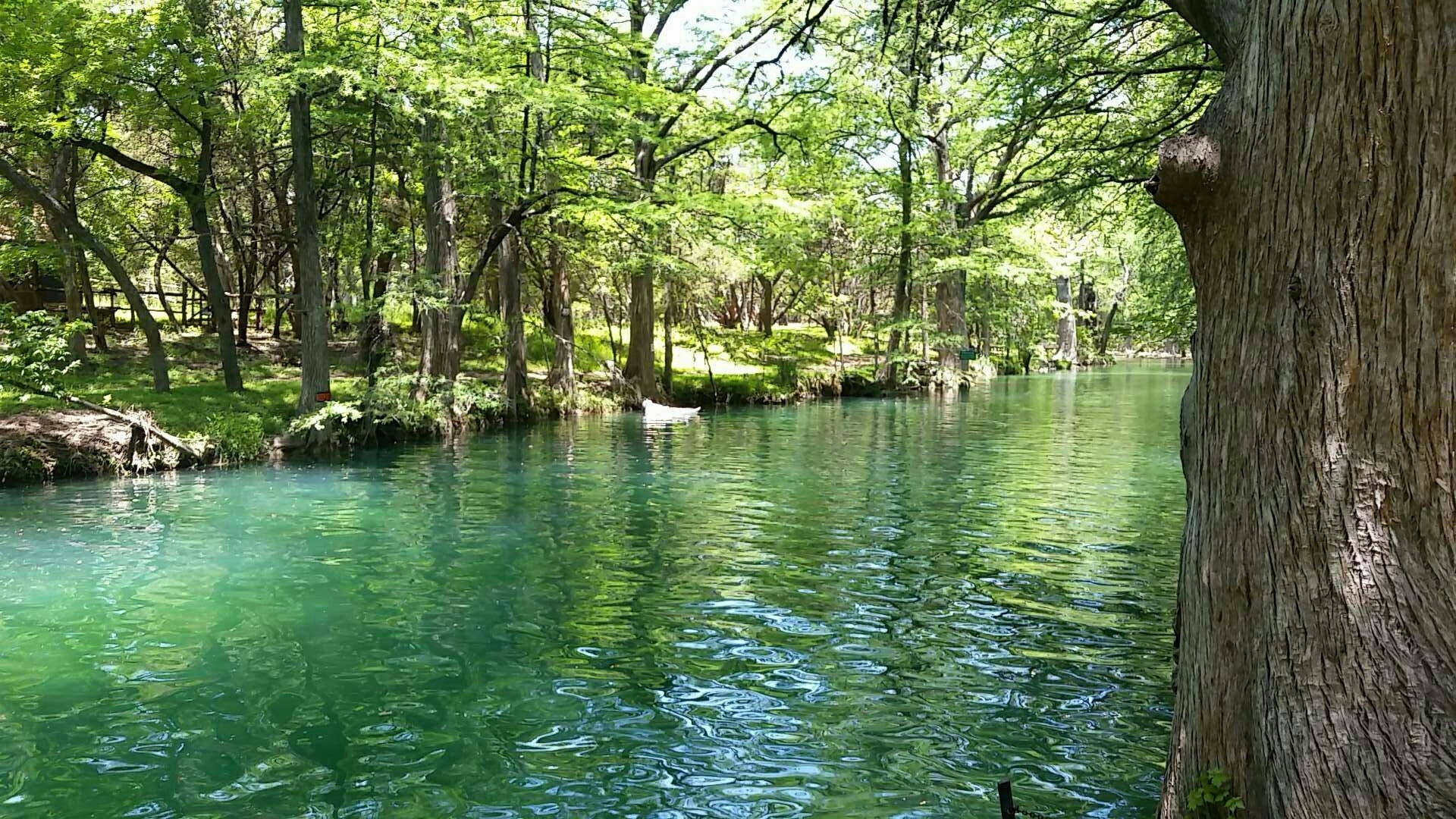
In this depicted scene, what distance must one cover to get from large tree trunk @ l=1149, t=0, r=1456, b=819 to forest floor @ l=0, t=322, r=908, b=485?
17.5 metres

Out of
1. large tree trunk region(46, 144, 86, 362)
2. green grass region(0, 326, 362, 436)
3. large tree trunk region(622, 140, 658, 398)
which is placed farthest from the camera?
large tree trunk region(622, 140, 658, 398)

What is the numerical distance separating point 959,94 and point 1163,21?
2320cm

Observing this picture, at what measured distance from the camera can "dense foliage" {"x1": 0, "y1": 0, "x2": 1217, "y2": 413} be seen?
12.9 meters

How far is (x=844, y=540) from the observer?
1078 centimetres

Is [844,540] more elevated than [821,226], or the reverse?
[821,226]

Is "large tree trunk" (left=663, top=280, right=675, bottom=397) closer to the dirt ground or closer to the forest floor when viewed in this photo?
the forest floor

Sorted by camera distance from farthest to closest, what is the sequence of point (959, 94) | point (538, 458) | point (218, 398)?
point (959, 94)
point (218, 398)
point (538, 458)

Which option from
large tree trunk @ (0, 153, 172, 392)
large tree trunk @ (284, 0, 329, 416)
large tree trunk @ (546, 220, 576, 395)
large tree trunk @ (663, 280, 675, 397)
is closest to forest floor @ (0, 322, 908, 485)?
large tree trunk @ (663, 280, 675, 397)

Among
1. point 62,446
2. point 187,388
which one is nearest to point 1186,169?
point 62,446

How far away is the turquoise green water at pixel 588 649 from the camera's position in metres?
4.98

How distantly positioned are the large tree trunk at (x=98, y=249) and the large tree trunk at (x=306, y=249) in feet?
9.87

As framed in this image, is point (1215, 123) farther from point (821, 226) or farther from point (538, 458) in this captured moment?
point (821, 226)

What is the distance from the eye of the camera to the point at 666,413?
2606cm

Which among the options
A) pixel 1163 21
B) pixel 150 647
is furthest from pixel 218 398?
pixel 1163 21
